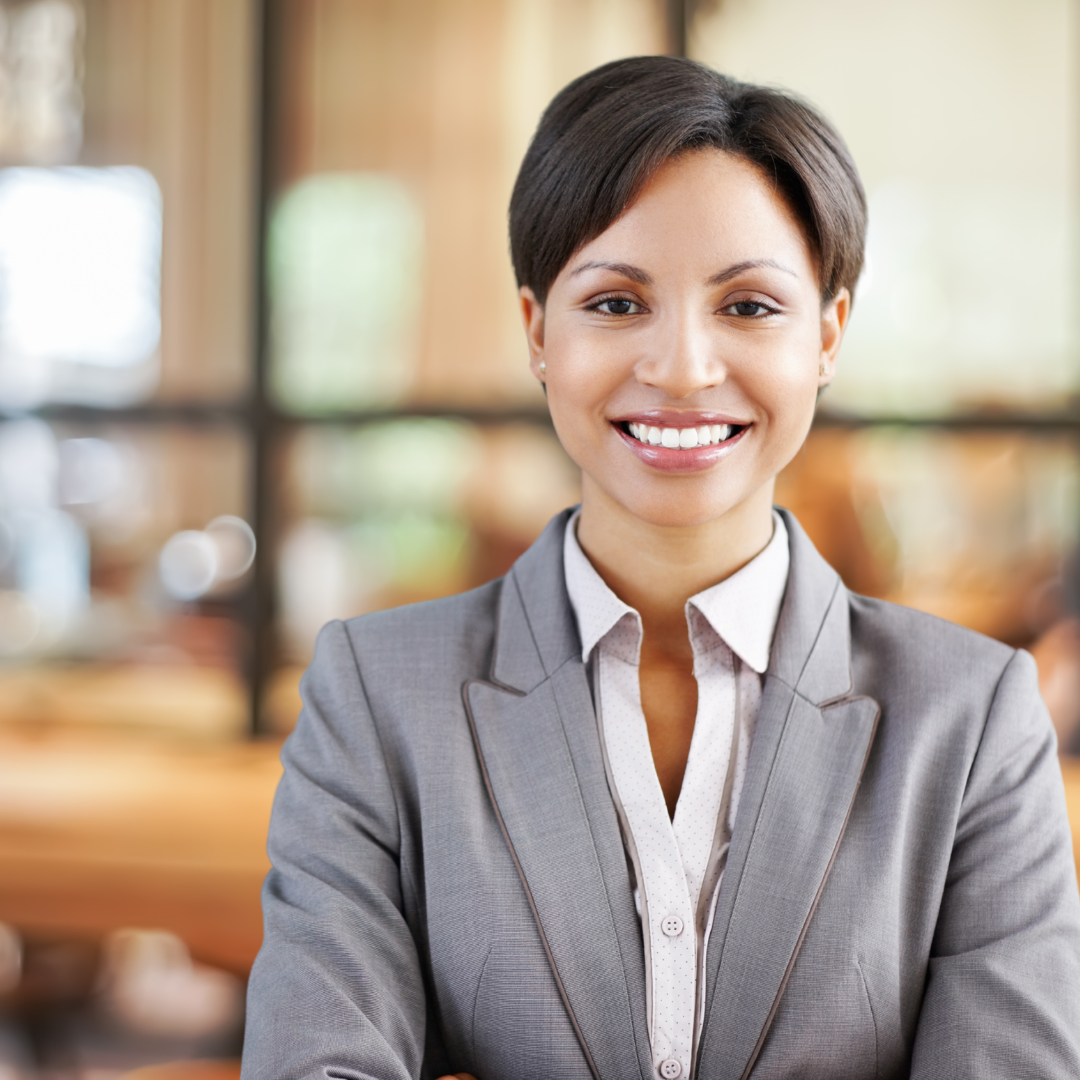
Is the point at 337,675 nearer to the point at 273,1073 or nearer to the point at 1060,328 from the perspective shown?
the point at 273,1073

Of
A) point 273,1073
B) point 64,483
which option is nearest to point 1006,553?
point 273,1073

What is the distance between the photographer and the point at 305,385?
3.07m

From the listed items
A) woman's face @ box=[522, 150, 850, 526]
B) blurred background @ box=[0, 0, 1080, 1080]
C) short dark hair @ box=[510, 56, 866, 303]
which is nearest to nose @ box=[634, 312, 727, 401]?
woman's face @ box=[522, 150, 850, 526]

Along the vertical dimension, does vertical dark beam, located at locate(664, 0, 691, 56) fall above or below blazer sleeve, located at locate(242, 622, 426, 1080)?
above

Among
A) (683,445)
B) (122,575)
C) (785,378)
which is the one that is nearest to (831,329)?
(785,378)

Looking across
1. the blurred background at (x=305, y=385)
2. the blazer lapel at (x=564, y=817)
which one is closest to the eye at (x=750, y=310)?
the blazer lapel at (x=564, y=817)

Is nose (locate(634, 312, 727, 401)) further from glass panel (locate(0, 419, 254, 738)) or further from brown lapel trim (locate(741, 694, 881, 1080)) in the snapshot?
glass panel (locate(0, 419, 254, 738))

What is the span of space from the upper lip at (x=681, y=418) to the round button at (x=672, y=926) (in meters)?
0.47

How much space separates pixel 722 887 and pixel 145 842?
2031 mm

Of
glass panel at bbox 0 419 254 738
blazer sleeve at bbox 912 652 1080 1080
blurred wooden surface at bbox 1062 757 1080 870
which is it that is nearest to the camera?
blazer sleeve at bbox 912 652 1080 1080

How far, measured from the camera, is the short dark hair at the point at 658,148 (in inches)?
44.6

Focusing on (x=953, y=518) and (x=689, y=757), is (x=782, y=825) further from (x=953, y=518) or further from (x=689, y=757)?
(x=953, y=518)

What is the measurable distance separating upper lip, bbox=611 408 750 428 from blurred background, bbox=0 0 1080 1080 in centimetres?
165

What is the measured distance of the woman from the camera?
1.11m
